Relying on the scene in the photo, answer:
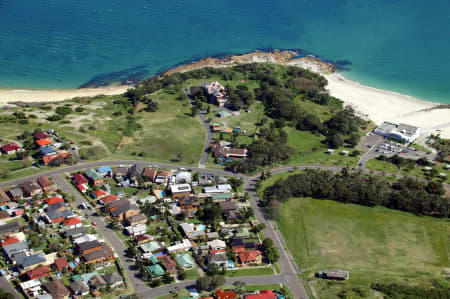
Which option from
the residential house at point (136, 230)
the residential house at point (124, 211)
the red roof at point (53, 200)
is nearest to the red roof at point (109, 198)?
the residential house at point (124, 211)

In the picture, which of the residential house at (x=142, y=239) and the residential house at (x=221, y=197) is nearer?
the residential house at (x=142, y=239)

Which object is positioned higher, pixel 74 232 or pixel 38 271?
pixel 74 232

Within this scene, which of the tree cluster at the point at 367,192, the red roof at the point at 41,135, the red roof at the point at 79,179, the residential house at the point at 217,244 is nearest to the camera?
the residential house at the point at 217,244

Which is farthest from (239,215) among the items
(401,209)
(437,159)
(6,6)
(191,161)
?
(6,6)

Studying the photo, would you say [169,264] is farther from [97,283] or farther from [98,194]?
[98,194]

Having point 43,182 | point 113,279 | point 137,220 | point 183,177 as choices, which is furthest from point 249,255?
point 43,182

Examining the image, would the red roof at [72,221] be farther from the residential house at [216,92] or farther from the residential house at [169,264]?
the residential house at [216,92]
